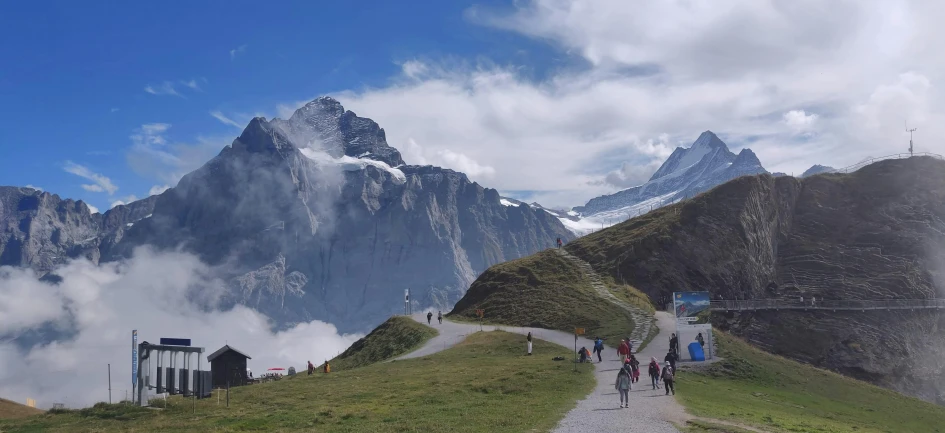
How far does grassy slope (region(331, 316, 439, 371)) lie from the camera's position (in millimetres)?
79125

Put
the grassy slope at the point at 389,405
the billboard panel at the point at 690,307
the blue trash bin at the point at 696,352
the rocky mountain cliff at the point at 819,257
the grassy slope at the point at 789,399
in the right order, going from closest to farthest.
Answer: the grassy slope at the point at 389,405
the grassy slope at the point at 789,399
the billboard panel at the point at 690,307
the blue trash bin at the point at 696,352
the rocky mountain cliff at the point at 819,257

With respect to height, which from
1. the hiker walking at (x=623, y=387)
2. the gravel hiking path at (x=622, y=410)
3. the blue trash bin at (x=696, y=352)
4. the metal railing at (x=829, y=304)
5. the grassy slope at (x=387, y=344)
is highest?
the metal railing at (x=829, y=304)

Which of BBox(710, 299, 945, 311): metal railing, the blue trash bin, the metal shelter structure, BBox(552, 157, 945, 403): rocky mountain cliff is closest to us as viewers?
the metal shelter structure

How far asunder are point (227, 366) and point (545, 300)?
1771 inches

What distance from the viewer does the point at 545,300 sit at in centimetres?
9100

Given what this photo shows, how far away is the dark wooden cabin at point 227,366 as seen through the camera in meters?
55.2

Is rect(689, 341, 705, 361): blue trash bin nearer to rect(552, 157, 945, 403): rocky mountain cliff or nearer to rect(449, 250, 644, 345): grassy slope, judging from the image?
rect(449, 250, 644, 345): grassy slope

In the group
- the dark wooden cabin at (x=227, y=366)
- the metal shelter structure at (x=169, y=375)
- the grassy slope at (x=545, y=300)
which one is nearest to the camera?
the metal shelter structure at (x=169, y=375)

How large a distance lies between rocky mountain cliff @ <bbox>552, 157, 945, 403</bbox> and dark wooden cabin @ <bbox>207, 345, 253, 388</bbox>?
58.4 meters

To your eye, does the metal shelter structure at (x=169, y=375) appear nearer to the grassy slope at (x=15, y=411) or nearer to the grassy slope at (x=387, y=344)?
the grassy slope at (x=15, y=411)

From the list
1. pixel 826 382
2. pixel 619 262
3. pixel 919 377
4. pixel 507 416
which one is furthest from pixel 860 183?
pixel 507 416

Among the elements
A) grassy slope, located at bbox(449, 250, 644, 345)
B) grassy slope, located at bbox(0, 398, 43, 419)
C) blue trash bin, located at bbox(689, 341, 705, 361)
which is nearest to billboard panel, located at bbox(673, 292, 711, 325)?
blue trash bin, located at bbox(689, 341, 705, 361)

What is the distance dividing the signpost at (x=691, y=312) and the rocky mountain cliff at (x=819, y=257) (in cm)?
4308

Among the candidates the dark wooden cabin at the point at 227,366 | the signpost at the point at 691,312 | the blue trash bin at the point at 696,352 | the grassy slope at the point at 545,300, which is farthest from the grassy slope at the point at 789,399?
the dark wooden cabin at the point at 227,366
